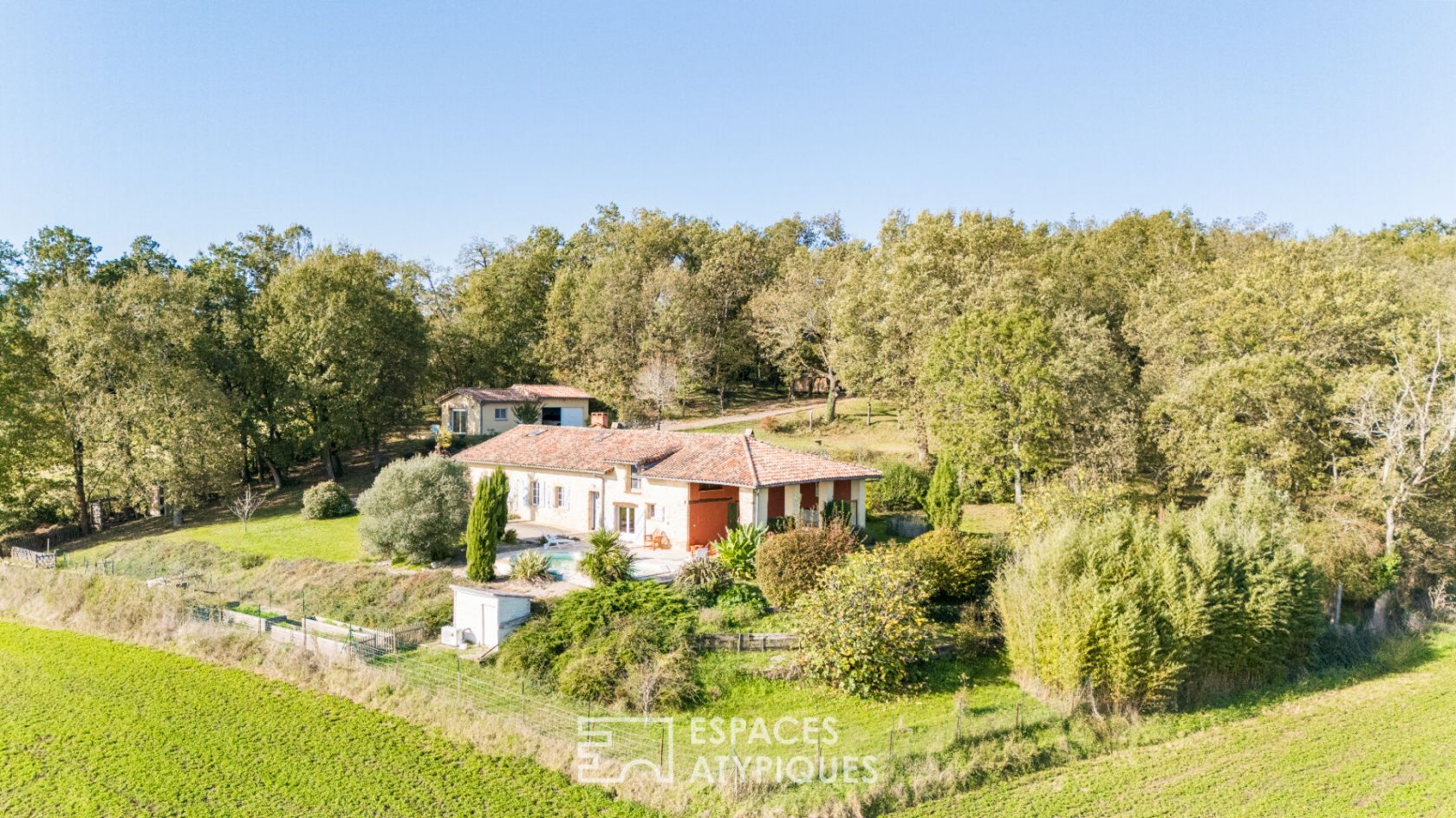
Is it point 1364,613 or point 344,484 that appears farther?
point 344,484

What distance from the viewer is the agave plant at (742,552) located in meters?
24.3

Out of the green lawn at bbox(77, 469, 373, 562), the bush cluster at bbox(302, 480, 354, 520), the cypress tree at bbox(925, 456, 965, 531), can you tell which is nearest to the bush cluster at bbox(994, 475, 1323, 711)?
the cypress tree at bbox(925, 456, 965, 531)

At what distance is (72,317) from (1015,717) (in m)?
42.4

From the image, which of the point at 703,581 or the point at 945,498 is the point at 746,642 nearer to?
the point at 703,581

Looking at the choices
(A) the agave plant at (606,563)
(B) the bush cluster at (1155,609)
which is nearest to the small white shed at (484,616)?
(A) the agave plant at (606,563)

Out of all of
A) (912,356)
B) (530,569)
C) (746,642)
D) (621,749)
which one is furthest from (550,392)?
(621,749)

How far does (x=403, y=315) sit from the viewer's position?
47219 mm

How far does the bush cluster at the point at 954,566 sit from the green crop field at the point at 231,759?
11367 millimetres

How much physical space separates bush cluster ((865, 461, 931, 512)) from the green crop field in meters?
21.3

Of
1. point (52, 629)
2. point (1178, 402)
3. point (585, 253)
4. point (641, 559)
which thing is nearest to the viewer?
point (52, 629)

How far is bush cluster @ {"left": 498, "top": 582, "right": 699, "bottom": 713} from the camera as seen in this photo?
1778cm

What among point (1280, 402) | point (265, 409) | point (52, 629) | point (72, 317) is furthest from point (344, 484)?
point (1280, 402)

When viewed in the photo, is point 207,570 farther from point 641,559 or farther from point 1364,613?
point 1364,613

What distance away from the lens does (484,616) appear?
68.3 ft
